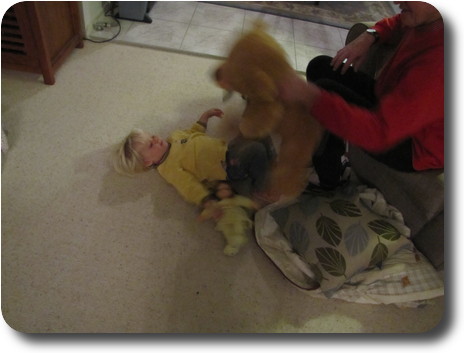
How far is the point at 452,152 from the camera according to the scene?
0.78 m

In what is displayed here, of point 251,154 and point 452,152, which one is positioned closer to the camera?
point 452,152

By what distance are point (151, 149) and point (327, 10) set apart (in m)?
1.86

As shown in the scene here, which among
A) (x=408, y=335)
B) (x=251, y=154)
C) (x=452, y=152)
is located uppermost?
(x=452, y=152)

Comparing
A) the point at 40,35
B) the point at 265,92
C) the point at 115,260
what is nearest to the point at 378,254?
the point at 265,92

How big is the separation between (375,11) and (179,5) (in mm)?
1505

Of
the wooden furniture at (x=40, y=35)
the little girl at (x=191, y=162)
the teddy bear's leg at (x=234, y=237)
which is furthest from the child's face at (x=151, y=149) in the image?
the wooden furniture at (x=40, y=35)

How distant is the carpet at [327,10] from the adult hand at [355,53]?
1.24m

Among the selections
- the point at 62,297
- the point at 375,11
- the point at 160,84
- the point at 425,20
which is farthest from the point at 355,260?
the point at 375,11

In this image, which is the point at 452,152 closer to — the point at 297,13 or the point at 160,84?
the point at 160,84

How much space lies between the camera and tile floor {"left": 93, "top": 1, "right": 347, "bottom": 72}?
174 cm

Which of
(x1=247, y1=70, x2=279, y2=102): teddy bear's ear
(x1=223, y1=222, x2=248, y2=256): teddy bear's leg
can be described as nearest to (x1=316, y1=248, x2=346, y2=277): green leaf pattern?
(x1=223, y1=222, x2=248, y2=256): teddy bear's leg

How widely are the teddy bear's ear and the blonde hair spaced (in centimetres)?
58

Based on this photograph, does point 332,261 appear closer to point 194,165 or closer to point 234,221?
point 234,221

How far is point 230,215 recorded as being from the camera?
998mm
